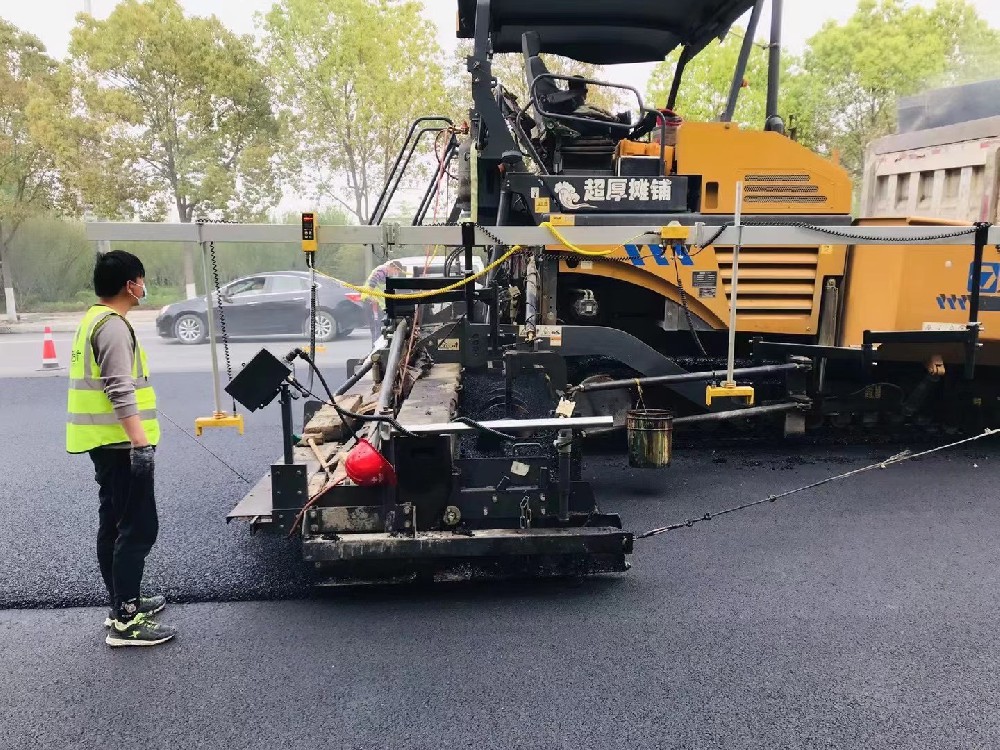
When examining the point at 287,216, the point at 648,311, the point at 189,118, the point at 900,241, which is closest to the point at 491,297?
the point at 648,311

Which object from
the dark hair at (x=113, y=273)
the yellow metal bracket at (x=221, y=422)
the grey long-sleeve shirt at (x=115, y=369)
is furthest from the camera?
the yellow metal bracket at (x=221, y=422)

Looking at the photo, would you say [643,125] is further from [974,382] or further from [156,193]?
[156,193]

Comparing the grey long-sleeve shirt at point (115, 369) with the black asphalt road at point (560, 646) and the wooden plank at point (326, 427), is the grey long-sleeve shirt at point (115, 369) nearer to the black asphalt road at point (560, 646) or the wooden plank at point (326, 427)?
the black asphalt road at point (560, 646)

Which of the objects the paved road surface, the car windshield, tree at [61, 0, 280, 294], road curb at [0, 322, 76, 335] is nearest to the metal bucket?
the paved road surface

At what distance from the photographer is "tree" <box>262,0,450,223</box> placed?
52.9 feet

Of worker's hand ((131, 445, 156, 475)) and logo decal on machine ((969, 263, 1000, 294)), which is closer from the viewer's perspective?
worker's hand ((131, 445, 156, 475))

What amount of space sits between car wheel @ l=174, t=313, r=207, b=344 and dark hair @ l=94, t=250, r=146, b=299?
428 inches

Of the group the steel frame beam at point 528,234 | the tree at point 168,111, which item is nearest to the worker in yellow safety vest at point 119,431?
the steel frame beam at point 528,234

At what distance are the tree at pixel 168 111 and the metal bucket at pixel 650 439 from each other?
13.7m

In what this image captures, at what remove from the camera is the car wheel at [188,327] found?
44.2 ft

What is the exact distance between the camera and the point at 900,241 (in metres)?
4.25

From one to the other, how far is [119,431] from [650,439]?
109 inches

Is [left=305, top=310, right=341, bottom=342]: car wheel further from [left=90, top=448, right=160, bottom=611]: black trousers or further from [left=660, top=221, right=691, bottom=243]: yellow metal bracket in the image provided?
[left=90, top=448, right=160, bottom=611]: black trousers

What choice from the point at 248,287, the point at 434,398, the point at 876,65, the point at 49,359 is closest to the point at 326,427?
the point at 434,398
